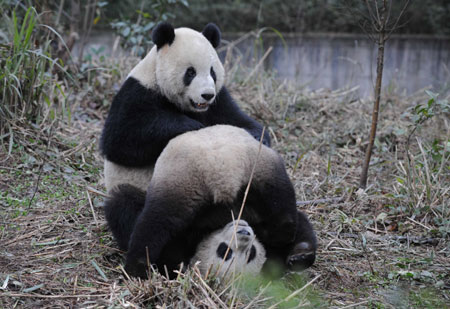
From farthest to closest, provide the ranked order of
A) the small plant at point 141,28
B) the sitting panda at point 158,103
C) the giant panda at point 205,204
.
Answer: the small plant at point 141,28
the sitting panda at point 158,103
the giant panda at point 205,204

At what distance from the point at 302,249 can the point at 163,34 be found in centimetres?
177

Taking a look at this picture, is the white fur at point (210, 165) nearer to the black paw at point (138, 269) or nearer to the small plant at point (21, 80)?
the black paw at point (138, 269)

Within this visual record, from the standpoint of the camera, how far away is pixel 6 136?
16.8 feet

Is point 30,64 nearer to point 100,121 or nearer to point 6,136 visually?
point 6,136

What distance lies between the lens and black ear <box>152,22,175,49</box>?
11.6 ft

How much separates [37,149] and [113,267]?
2275mm

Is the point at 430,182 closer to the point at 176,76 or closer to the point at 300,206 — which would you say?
the point at 300,206

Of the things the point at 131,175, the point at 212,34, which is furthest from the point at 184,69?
the point at 131,175

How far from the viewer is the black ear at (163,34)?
3.54m

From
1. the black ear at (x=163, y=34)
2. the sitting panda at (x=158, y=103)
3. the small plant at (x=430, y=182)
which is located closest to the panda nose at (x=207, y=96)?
the sitting panda at (x=158, y=103)

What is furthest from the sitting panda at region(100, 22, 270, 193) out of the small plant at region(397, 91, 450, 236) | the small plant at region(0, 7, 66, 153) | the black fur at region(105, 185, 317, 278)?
the small plant at region(0, 7, 66, 153)

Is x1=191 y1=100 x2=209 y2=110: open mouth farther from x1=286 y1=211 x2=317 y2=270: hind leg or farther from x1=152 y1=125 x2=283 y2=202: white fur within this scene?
x1=286 y1=211 x2=317 y2=270: hind leg

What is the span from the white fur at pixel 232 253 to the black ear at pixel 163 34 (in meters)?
1.42

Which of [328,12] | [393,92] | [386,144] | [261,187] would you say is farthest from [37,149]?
[328,12]
